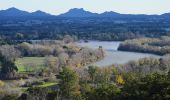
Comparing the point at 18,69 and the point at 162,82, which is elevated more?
the point at 162,82

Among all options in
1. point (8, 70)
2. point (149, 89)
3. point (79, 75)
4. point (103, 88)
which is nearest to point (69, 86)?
point (103, 88)

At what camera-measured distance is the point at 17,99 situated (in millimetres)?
25797

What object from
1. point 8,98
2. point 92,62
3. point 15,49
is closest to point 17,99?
point 8,98

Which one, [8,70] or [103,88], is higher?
[103,88]

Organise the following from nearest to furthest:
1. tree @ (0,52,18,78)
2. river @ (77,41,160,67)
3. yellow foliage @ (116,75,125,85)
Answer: yellow foliage @ (116,75,125,85) → tree @ (0,52,18,78) → river @ (77,41,160,67)

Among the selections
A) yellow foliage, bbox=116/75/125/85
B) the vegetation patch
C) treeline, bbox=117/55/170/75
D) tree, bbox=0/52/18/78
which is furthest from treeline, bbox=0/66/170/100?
the vegetation patch

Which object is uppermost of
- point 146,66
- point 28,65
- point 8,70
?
point 146,66

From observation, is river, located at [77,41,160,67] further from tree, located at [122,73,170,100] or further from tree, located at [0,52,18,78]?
tree, located at [122,73,170,100]

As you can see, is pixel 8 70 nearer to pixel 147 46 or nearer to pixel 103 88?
pixel 103 88

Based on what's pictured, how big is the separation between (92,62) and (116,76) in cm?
1719

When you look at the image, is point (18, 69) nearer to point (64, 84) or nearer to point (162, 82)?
point (64, 84)

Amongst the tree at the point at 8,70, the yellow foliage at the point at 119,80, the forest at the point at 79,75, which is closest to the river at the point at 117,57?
the forest at the point at 79,75

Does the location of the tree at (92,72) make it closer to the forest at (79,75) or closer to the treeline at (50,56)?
the forest at (79,75)

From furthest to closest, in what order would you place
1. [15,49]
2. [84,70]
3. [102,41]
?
[102,41]
[15,49]
[84,70]
